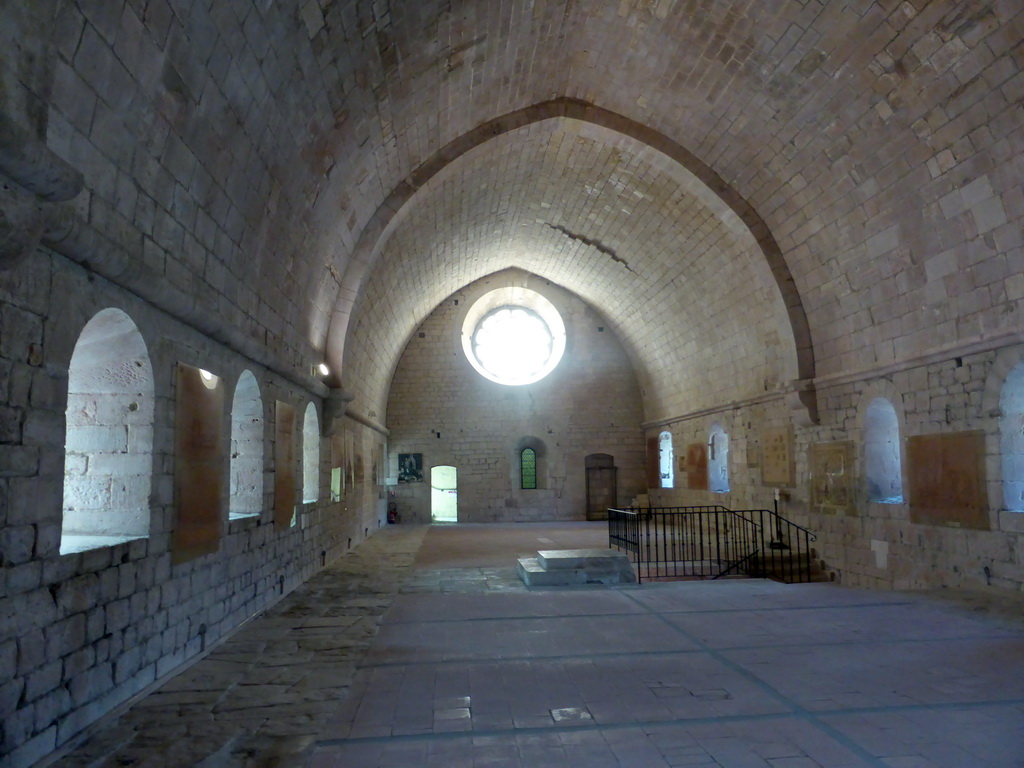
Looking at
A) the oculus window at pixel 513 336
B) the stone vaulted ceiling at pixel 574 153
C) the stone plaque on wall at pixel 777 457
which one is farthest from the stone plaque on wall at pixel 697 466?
the oculus window at pixel 513 336

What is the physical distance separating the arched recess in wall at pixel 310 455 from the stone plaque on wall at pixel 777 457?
7.08 meters

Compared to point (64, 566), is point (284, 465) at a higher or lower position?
higher

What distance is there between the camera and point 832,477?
1021cm

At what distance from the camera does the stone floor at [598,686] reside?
3402 millimetres

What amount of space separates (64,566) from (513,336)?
16792 mm

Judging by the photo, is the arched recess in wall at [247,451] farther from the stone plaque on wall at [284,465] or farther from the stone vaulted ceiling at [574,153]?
the stone vaulted ceiling at [574,153]

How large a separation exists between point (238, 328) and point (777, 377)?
8.49 m

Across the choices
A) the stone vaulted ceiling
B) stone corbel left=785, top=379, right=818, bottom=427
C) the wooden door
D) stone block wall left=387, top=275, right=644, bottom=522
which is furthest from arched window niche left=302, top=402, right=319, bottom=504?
the wooden door

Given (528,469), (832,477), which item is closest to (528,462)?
(528,469)

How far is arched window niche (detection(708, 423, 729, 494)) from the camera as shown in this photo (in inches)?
571

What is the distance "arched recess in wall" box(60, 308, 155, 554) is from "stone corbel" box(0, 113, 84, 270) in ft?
4.90

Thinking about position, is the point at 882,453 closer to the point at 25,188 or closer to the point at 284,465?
the point at 284,465

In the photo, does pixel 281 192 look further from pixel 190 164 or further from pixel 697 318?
pixel 697 318

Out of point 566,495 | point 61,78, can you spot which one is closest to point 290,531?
point 61,78
